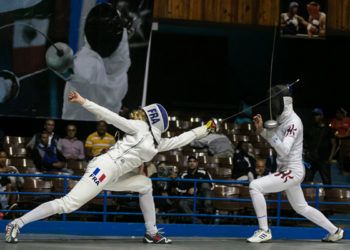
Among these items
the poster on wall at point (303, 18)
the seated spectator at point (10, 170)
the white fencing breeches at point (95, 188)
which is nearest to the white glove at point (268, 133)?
the white fencing breeches at point (95, 188)

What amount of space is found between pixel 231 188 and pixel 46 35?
156 inches

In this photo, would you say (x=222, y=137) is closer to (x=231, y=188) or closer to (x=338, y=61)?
(x=231, y=188)

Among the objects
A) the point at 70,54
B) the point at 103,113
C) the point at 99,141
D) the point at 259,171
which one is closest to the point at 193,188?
the point at 259,171

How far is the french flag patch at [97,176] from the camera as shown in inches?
382

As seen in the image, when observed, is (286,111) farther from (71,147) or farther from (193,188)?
(71,147)

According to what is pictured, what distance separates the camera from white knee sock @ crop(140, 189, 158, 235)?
1015cm

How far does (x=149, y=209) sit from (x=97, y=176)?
835mm

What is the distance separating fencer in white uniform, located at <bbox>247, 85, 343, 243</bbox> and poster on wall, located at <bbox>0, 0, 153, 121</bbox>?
4485 mm

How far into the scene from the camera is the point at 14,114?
14.2 m

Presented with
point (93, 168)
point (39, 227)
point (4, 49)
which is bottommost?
point (39, 227)

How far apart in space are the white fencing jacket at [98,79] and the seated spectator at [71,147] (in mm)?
396

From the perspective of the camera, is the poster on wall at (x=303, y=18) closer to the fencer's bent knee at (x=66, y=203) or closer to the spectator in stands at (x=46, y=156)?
the spectator in stands at (x=46, y=156)

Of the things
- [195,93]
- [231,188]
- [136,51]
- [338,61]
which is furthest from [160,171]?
[338,61]

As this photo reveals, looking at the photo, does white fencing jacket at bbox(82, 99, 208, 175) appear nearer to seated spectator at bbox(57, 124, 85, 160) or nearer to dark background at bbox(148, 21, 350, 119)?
seated spectator at bbox(57, 124, 85, 160)
